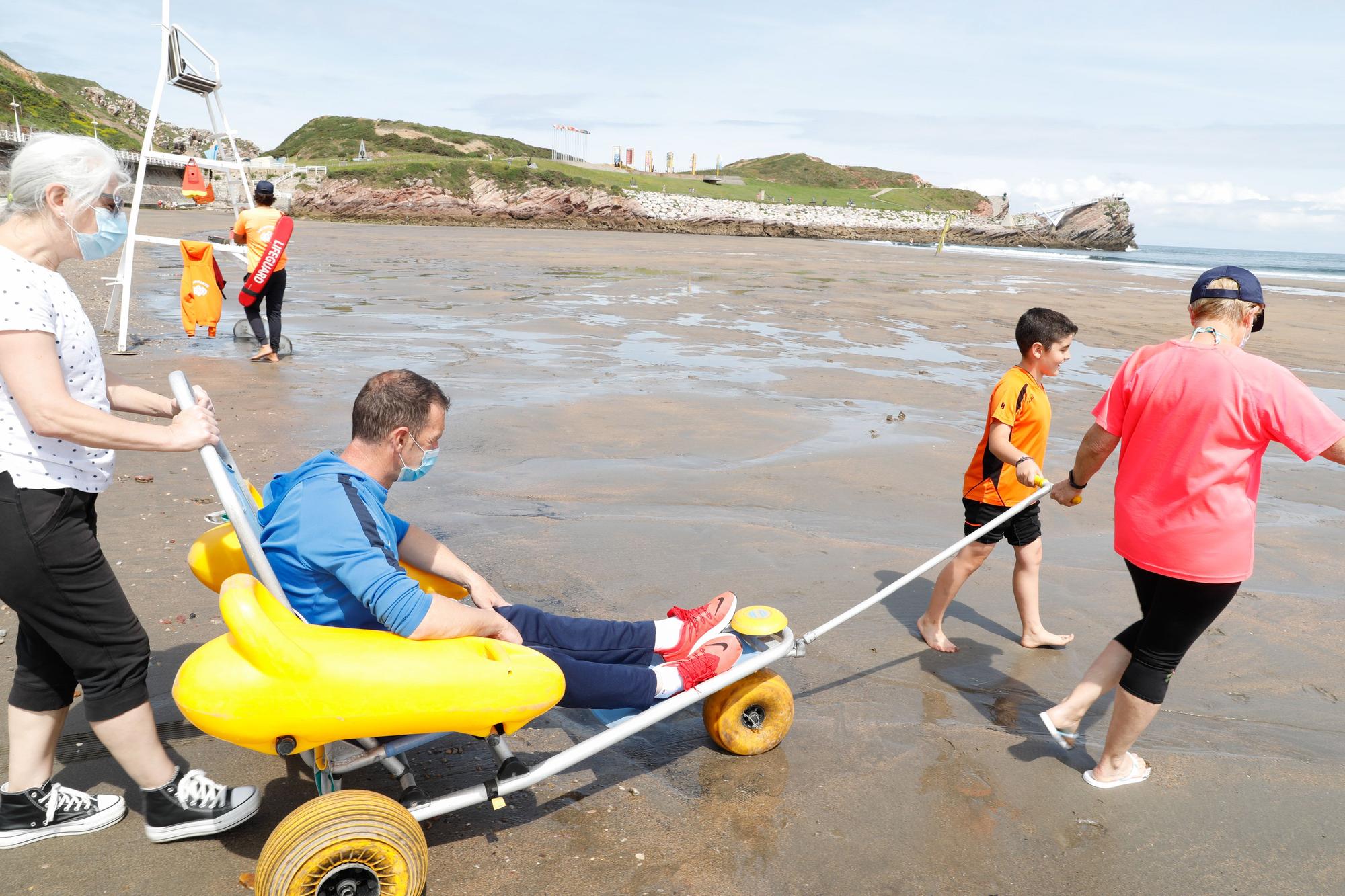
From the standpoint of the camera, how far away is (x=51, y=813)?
2777mm

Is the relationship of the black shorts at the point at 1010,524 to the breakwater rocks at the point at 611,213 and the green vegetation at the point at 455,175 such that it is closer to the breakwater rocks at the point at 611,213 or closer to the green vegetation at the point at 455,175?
the breakwater rocks at the point at 611,213

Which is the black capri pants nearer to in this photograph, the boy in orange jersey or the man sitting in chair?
the man sitting in chair

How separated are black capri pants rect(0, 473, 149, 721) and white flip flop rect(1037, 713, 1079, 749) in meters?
3.25

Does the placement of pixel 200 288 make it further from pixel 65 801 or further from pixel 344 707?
pixel 344 707

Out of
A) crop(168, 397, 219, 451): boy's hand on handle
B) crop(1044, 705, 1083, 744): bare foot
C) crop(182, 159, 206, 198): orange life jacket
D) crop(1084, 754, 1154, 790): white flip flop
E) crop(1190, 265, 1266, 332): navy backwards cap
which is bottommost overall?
crop(1084, 754, 1154, 790): white flip flop

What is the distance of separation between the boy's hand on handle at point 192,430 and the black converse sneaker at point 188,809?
3.63 ft

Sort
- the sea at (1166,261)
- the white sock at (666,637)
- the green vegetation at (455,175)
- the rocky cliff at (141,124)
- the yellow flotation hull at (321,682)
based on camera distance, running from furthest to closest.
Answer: the rocky cliff at (141,124)
the green vegetation at (455,175)
the sea at (1166,261)
the white sock at (666,637)
the yellow flotation hull at (321,682)

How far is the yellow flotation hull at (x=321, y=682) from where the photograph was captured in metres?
2.30

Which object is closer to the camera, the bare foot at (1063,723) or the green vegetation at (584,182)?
the bare foot at (1063,723)

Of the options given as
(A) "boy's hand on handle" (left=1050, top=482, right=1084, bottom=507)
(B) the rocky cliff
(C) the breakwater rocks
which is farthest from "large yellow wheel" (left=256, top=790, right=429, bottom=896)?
(B) the rocky cliff

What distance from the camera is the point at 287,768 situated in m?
3.24

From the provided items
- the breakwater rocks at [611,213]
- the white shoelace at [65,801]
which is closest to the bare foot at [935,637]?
the white shoelace at [65,801]

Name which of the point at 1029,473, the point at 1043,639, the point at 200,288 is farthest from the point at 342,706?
the point at 200,288

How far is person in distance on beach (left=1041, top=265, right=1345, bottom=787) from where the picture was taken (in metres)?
2.93
